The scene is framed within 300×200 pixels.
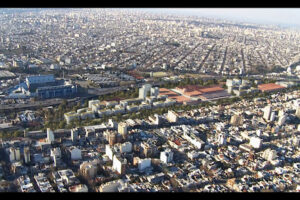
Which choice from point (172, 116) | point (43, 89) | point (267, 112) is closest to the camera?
point (172, 116)

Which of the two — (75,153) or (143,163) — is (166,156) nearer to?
(143,163)

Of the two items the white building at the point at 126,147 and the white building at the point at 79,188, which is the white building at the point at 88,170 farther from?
the white building at the point at 126,147

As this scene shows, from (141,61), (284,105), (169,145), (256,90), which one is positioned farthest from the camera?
(141,61)

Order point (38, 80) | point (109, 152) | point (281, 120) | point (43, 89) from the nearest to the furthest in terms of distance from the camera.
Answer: point (109, 152)
point (281, 120)
point (43, 89)
point (38, 80)

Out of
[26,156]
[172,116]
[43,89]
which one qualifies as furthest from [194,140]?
[43,89]

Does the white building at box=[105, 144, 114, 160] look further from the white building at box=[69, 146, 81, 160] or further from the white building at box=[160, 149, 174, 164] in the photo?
the white building at box=[160, 149, 174, 164]
